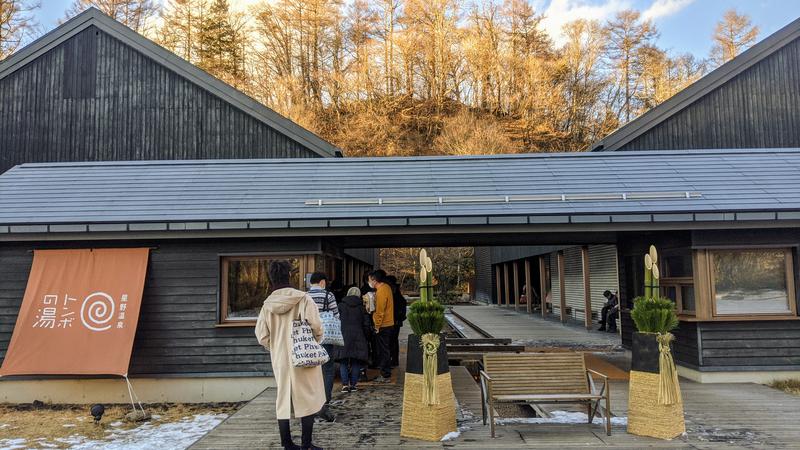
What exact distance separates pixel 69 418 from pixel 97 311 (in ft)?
4.73

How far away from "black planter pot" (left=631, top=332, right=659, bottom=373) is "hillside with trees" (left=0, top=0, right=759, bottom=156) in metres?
27.7

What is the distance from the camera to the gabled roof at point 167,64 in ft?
44.7

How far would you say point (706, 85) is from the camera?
46.9 ft

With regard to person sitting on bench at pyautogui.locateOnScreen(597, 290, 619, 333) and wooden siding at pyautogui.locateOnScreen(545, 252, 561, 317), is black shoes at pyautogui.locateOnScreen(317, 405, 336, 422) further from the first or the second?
wooden siding at pyautogui.locateOnScreen(545, 252, 561, 317)

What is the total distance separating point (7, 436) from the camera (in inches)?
241

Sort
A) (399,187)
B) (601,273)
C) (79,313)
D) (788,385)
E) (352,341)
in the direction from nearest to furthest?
(352,341) < (788,385) < (79,313) < (399,187) < (601,273)

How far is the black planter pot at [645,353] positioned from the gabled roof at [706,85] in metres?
10.2

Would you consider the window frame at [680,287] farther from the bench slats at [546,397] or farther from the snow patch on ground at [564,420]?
the bench slats at [546,397]

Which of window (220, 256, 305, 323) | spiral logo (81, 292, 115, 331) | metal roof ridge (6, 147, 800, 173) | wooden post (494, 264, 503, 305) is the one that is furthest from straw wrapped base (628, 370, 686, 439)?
wooden post (494, 264, 503, 305)

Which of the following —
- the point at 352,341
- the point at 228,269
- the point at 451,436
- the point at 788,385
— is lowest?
the point at 788,385


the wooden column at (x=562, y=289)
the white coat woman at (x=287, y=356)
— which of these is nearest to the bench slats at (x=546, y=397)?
the white coat woman at (x=287, y=356)

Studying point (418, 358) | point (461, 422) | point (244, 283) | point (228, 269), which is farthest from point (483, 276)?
point (418, 358)

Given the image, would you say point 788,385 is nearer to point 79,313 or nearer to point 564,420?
point 564,420

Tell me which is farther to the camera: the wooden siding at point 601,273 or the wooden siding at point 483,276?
the wooden siding at point 483,276
